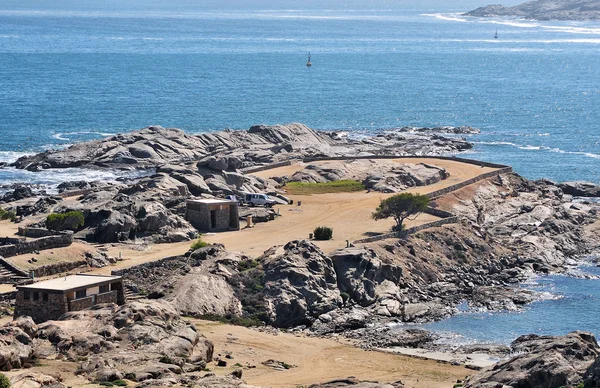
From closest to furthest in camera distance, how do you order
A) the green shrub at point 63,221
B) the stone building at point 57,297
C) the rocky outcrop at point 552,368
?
the rocky outcrop at point 552,368, the stone building at point 57,297, the green shrub at point 63,221

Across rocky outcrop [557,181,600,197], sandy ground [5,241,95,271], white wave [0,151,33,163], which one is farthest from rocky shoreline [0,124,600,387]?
white wave [0,151,33,163]

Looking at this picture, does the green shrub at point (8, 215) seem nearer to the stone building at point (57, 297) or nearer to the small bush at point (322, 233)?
the small bush at point (322, 233)

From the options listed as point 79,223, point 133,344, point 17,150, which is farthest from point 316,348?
point 17,150

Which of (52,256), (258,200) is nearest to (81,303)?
(52,256)

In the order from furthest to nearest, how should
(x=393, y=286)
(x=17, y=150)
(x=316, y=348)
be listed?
(x=17, y=150), (x=393, y=286), (x=316, y=348)

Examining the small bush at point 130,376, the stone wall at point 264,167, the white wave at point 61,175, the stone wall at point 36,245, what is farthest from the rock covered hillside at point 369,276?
the white wave at point 61,175

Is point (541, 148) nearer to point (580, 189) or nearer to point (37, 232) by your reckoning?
point (580, 189)

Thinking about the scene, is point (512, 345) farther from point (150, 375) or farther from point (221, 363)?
point (150, 375)
